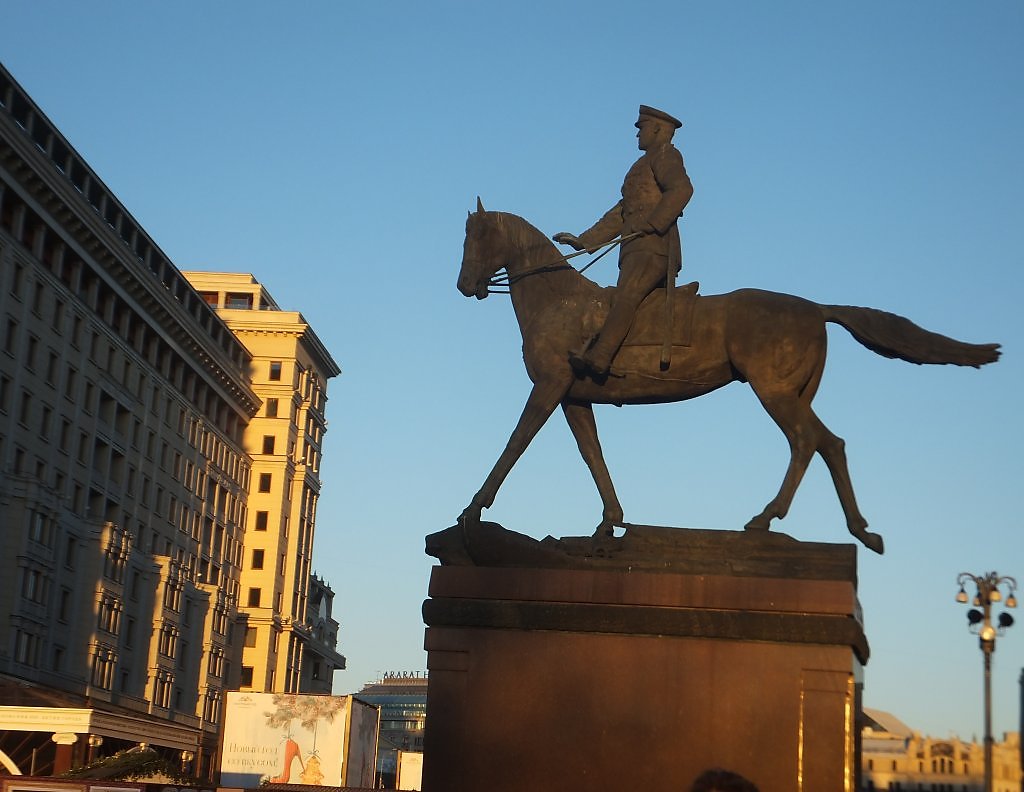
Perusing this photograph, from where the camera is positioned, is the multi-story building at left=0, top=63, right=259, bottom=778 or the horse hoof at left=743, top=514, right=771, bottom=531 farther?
the multi-story building at left=0, top=63, right=259, bottom=778

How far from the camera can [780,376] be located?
15852 mm

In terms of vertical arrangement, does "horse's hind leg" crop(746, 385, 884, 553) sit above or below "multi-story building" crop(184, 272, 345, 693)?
below

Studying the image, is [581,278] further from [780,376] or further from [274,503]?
[274,503]

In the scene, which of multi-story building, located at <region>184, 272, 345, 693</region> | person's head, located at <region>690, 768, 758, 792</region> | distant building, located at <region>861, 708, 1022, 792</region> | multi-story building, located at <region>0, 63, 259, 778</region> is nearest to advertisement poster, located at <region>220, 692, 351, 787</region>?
multi-story building, located at <region>0, 63, 259, 778</region>

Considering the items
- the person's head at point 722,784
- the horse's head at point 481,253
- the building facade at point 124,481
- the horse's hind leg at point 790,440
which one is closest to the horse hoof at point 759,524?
the horse's hind leg at point 790,440

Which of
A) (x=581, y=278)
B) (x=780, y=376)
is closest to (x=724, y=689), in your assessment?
(x=780, y=376)

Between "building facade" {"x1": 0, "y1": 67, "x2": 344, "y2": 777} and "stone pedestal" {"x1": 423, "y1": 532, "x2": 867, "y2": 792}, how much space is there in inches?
912

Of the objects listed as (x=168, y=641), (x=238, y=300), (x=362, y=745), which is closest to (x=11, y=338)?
(x=168, y=641)

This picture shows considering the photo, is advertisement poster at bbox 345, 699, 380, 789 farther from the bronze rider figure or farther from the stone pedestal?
the stone pedestal

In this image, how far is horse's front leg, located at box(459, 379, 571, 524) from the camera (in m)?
15.6

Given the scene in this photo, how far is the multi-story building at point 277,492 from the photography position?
119m

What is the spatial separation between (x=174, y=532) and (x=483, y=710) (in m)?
86.2

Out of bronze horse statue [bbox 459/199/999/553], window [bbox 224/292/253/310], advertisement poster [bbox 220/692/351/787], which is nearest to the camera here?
bronze horse statue [bbox 459/199/999/553]

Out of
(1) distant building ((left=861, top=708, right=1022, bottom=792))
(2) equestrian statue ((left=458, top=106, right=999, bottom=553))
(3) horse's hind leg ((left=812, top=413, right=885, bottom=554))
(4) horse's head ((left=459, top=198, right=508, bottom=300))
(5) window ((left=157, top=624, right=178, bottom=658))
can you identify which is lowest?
(1) distant building ((left=861, top=708, right=1022, bottom=792))
